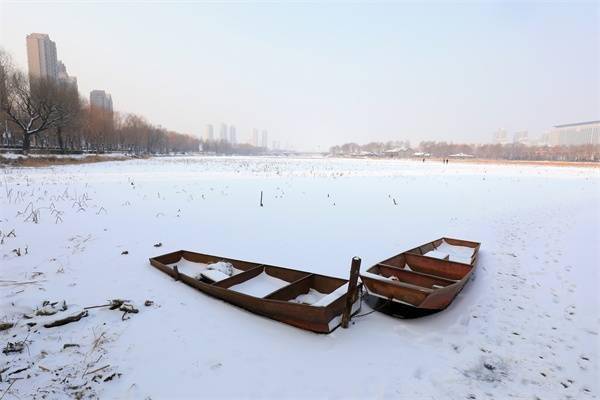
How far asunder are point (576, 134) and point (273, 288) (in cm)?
23042

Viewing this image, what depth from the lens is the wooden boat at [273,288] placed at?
449 cm

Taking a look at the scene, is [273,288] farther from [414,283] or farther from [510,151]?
[510,151]

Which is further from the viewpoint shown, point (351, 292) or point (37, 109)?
point (37, 109)

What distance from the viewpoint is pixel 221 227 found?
32.8ft

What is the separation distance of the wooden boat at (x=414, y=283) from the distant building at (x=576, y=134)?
191 meters

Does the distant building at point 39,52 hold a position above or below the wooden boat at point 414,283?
above

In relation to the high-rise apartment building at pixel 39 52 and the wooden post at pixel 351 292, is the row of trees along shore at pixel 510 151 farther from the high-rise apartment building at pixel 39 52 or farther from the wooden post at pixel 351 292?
the high-rise apartment building at pixel 39 52

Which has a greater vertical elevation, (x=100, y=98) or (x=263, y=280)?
(x=100, y=98)

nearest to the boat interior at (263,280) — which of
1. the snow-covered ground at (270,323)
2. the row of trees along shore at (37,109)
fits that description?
the snow-covered ground at (270,323)

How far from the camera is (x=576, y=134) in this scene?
169 meters

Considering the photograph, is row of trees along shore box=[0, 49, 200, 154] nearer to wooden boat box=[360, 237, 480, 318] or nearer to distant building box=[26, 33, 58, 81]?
distant building box=[26, 33, 58, 81]

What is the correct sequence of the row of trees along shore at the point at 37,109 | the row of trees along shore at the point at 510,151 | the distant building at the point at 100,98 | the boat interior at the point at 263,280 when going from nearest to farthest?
1. the boat interior at the point at 263,280
2. the row of trees along shore at the point at 37,109
3. the row of trees along shore at the point at 510,151
4. the distant building at the point at 100,98

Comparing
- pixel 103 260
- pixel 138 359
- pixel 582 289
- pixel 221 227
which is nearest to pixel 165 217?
pixel 221 227

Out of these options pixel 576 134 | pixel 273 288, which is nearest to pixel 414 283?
pixel 273 288
